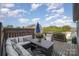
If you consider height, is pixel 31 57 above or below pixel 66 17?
below

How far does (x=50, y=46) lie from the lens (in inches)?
55.3

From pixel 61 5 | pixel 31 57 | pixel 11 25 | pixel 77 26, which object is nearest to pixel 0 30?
pixel 11 25

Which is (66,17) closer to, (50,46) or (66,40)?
(66,40)

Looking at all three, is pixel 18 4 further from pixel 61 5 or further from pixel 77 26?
pixel 77 26

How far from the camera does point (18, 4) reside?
1.43 meters

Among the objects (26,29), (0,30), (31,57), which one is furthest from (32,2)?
(31,57)

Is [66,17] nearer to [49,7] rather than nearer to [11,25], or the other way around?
[49,7]

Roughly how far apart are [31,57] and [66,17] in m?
0.56

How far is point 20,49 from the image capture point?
140 cm

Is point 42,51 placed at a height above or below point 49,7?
below

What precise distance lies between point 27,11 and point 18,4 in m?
0.12

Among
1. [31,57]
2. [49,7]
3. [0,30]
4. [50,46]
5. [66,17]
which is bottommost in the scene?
[31,57]

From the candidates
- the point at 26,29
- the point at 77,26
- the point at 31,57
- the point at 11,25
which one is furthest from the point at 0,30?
the point at 77,26

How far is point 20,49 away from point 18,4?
47cm
